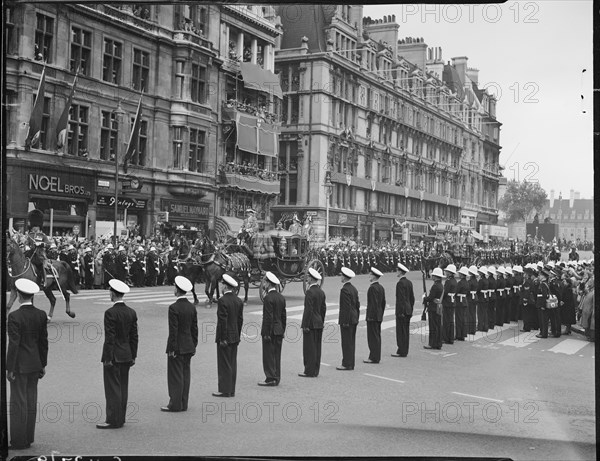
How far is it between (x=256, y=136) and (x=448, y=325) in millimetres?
6057

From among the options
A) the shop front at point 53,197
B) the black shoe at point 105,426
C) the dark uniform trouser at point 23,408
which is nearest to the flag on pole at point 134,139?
the shop front at point 53,197

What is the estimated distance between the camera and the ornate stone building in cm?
725

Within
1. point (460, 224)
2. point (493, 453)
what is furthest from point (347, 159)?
point (493, 453)

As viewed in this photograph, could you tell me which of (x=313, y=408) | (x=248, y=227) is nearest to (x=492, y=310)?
(x=248, y=227)

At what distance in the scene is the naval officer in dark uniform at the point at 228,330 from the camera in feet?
27.0

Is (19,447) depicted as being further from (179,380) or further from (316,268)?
(316,268)

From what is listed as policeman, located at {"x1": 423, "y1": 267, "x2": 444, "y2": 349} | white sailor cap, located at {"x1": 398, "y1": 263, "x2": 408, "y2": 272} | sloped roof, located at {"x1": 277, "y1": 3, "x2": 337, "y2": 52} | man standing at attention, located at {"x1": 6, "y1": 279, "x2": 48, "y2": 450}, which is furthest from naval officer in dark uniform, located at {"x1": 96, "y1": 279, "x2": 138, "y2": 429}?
policeman, located at {"x1": 423, "y1": 267, "x2": 444, "y2": 349}

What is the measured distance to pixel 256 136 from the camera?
8.77 meters

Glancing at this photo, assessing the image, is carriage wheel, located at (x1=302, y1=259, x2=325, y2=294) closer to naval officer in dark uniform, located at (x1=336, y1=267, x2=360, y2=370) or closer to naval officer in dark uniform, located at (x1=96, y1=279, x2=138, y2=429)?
naval officer in dark uniform, located at (x1=336, y1=267, x2=360, y2=370)

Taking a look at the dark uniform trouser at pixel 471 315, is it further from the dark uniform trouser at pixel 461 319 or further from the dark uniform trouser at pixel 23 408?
the dark uniform trouser at pixel 23 408

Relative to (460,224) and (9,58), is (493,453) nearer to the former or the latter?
(460,224)

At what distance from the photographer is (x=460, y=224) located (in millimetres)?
8812

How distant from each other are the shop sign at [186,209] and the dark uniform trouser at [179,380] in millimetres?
1619

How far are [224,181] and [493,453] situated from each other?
439 centimetres
